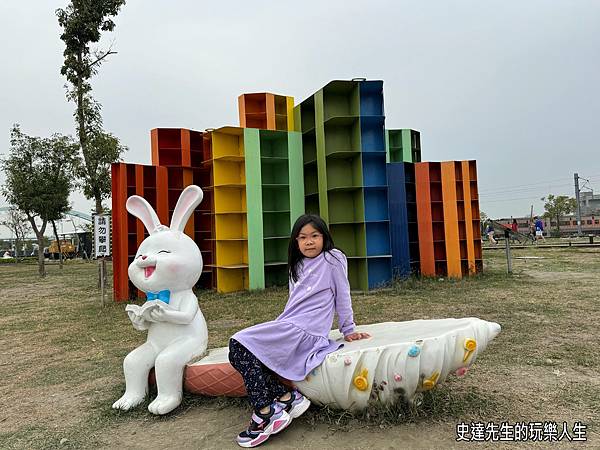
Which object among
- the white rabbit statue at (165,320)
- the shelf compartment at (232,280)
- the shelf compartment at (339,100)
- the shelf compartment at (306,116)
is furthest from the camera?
the shelf compartment at (306,116)

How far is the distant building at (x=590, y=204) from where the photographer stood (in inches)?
2013

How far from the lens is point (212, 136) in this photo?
10.0 meters

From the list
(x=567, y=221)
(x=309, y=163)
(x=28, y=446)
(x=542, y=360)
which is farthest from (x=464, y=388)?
(x=567, y=221)

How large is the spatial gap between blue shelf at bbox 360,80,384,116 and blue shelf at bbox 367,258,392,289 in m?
3.19

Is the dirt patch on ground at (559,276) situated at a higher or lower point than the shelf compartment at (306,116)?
lower

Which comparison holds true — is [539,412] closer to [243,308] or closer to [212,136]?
[243,308]

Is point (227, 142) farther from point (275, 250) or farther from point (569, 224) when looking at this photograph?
point (569, 224)

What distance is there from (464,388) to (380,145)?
677 centimetres

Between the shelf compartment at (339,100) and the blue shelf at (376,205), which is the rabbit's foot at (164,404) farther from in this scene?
the shelf compartment at (339,100)

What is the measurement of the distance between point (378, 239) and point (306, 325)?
6974mm

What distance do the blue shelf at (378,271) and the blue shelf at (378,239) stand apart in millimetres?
173

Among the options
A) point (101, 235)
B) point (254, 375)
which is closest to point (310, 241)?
point (254, 375)

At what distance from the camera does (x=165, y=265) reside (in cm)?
352

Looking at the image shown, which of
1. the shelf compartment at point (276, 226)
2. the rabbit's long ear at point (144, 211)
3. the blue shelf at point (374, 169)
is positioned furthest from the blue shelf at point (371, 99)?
the rabbit's long ear at point (144, 211)
